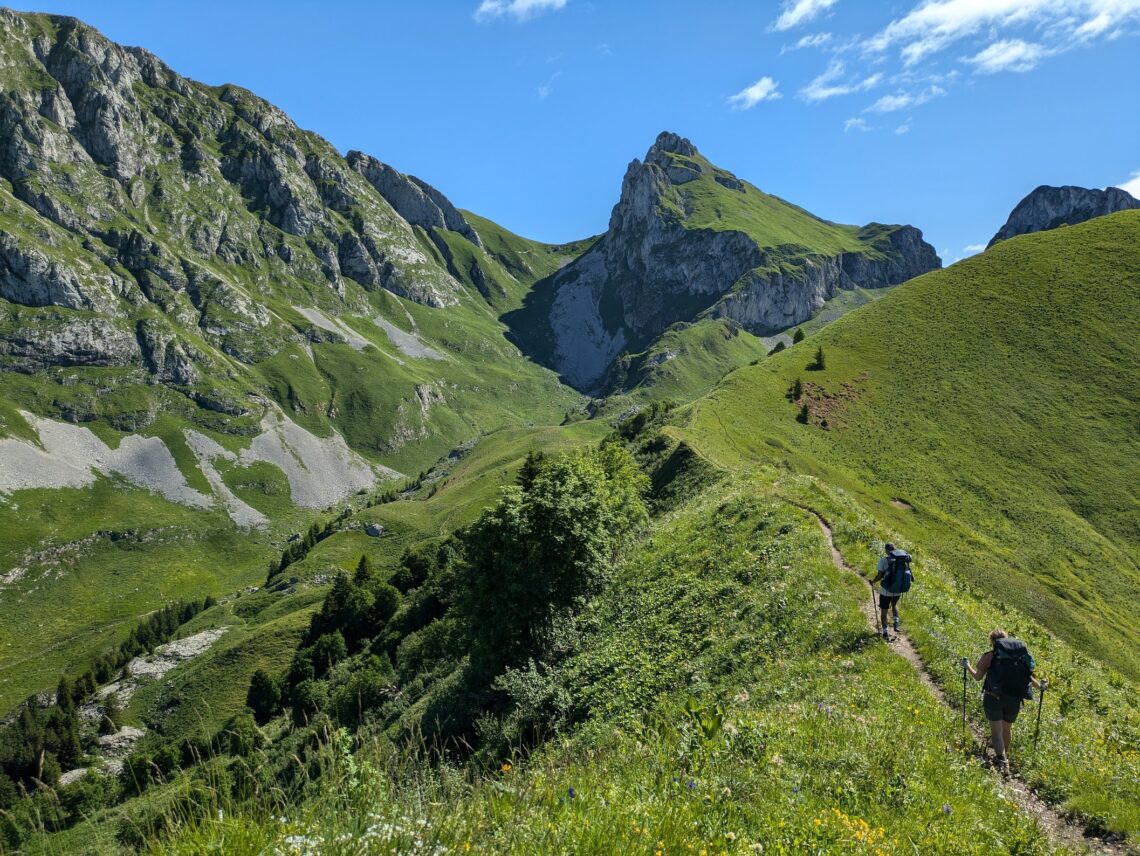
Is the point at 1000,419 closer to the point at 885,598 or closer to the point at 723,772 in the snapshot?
the point at 885,598

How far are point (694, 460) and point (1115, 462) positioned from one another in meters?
68.1

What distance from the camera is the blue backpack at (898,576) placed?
18452 mm

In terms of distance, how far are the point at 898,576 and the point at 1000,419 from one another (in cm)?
9630

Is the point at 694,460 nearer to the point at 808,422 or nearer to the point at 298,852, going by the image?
the point at 808,422

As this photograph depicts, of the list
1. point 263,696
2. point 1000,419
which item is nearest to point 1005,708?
point 263,696

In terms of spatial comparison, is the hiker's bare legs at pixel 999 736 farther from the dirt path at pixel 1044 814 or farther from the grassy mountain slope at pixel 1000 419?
the grassy mountain slope at pixel 1000 419

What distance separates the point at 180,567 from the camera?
19750cm

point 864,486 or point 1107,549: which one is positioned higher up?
point 864,486

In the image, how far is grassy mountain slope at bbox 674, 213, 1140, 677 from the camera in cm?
6931

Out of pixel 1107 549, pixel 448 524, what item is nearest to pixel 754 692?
pixel 1107 549

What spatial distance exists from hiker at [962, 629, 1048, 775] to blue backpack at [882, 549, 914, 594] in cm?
483

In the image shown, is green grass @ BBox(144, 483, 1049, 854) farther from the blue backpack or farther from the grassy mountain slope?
the grassy mountain slope

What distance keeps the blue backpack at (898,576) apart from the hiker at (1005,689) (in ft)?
15.8

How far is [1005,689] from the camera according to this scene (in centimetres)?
1279
